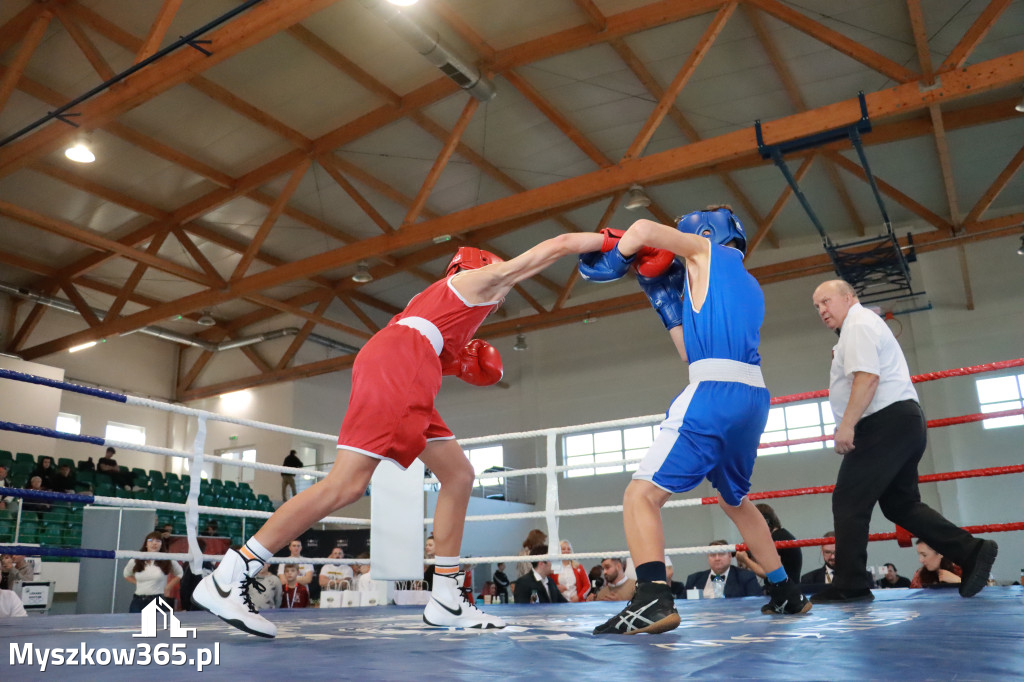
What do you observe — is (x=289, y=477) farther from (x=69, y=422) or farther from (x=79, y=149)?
(x=79, y=149)

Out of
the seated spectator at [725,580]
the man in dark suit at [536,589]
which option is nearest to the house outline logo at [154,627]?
the seated spectator at [725,580]

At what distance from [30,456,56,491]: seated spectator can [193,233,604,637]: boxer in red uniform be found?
365 inches

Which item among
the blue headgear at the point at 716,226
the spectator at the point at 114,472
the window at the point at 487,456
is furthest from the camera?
the window at the point at 487,456

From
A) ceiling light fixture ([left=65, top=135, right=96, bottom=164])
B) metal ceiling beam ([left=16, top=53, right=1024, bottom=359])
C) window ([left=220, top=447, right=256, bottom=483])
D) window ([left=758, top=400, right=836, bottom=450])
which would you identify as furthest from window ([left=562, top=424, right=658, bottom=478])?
ceiling light fixture ([left=65, top=135, right=96, bottom=164])

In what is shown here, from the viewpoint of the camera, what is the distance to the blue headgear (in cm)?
240

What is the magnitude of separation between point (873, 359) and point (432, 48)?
205 inches

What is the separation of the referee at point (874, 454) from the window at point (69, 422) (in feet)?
45.9

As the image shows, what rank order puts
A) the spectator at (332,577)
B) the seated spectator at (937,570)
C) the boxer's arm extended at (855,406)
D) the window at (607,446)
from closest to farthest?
the boxer's arm extended at (855,406), the seated spectator at (937,570), the spectator at (332,577), the window at (607,446)

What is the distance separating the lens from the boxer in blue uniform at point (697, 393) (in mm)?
2096

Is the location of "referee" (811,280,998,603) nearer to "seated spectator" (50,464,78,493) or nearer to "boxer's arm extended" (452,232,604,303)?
"boxer's arm extended" (452,232,604,303)

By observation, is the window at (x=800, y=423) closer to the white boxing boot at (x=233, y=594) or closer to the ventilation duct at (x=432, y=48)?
the ventilation duct at (x=432, y=48)

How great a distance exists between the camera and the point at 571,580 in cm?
543

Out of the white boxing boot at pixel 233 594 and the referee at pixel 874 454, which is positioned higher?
the referee at pixel 874 454

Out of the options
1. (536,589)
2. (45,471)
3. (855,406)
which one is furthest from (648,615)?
(45,471)
